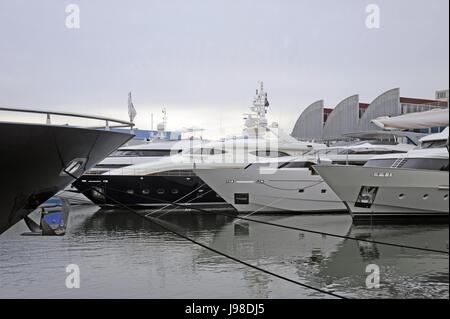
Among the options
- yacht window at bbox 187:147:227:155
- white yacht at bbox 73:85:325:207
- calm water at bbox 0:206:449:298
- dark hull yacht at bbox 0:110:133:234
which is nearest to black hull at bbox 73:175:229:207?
white yacht at bbox 73:85:325:207

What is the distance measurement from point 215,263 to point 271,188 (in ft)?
33.5

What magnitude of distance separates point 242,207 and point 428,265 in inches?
499

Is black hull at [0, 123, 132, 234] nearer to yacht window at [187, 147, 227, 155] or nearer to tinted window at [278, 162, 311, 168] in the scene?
tinted window at [278, 162, 311, 168]

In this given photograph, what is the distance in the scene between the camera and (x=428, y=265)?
30.8 feet

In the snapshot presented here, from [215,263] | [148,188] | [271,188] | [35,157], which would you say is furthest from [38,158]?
[148,188]

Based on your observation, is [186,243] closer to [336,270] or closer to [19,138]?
[336,270]

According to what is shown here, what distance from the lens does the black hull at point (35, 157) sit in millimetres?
8258

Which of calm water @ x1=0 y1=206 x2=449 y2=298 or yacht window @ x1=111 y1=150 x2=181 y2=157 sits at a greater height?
yacht window @ x1=111 y1=150 x2=181 y2=157

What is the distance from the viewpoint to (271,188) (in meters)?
21.4

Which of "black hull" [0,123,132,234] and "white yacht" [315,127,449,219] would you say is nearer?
"black hull" [0,123,132,234]

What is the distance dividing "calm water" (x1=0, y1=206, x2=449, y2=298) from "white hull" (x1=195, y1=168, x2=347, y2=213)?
365cm

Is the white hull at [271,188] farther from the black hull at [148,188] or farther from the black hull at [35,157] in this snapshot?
the black hull at [35,157]

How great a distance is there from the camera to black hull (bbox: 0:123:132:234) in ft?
27.1
